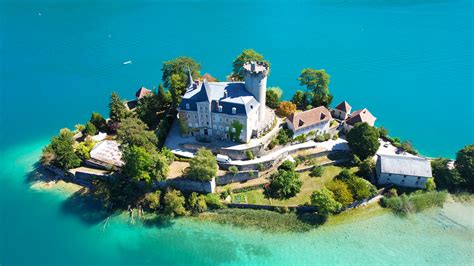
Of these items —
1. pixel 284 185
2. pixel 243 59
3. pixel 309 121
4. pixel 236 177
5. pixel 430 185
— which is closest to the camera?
pixel 284 185

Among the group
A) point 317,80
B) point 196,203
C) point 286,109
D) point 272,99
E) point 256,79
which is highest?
point 317,80

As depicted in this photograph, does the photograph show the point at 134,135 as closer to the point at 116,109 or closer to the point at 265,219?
the point at 116,109

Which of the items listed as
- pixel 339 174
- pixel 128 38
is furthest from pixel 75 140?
pixel 128 38

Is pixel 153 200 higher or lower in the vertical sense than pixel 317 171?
lower

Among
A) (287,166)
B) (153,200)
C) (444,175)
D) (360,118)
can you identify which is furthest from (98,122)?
(444,175)

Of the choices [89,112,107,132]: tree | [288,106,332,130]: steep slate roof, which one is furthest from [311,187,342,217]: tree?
[89,112,107,132]: tree

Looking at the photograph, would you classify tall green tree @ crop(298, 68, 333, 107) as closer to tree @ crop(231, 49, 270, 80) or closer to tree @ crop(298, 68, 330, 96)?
tree @ crop(298, 68, 330, 96)

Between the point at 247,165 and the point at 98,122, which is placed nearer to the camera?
the point at 247,165
